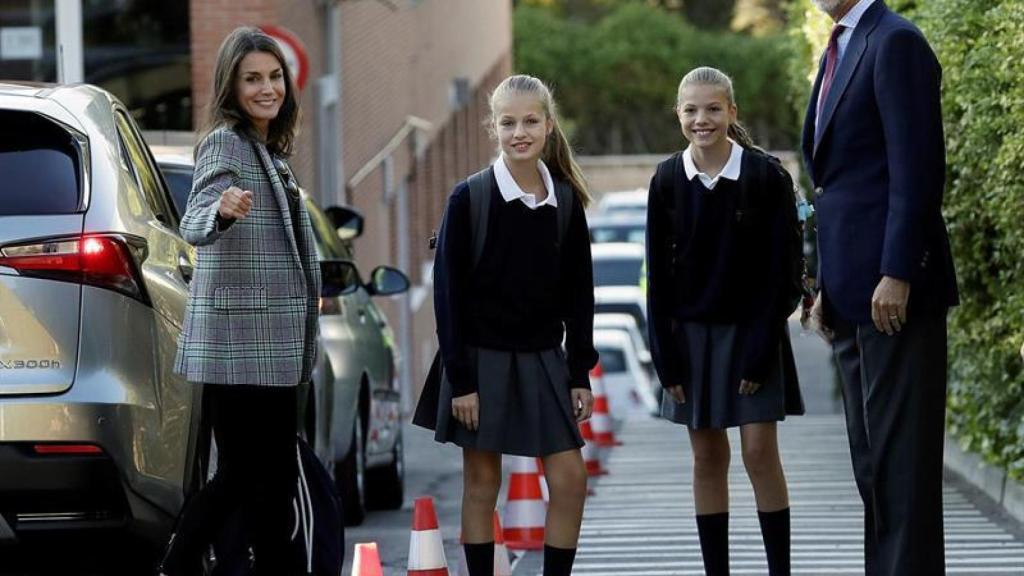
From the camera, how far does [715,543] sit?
7043 millimetres

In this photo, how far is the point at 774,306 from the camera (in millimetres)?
6871

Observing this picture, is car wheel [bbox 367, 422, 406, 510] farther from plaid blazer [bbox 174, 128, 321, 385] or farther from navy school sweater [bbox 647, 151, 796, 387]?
plaid blazer [bbox 174, 128, 321, 385]

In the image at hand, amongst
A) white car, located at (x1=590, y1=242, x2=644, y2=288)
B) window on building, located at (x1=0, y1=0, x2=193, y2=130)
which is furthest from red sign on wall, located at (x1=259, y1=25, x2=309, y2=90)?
white car, located at (x1=590, y1=242, x2=644, y2=288)

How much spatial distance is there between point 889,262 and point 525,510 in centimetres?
382

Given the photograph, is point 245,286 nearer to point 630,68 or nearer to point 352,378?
point 352,378

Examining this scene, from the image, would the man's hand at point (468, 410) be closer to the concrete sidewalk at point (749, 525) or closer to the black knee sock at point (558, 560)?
the black knee sock at point (558, 560)

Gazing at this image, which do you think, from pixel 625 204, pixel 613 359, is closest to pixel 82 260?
pixel 613 359

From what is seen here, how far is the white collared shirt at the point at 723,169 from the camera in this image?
6.92 metres

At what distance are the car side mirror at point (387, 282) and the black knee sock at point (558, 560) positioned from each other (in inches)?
171

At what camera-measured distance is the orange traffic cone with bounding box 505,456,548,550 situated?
30.8 feet

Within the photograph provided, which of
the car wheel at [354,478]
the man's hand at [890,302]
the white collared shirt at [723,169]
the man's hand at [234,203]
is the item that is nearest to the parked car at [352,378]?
the car wheel at [354,478]

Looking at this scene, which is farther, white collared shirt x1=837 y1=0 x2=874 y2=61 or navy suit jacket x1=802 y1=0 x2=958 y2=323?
white collared shirt x1=837 y1=0 x2=874 y2=61

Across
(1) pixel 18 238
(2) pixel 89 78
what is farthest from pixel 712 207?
(2) pixel 89 78

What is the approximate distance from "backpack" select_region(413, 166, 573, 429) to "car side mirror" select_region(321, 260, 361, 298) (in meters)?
2.27
